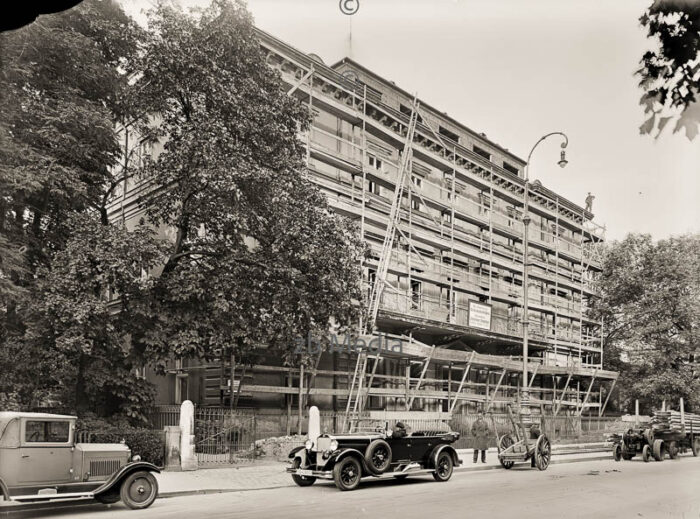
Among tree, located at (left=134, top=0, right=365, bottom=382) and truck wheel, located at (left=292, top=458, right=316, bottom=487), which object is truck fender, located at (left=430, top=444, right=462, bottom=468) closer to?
truck wheel, located at (left=292, top=458, right=316, bottom=487)

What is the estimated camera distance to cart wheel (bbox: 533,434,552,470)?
18.9 m

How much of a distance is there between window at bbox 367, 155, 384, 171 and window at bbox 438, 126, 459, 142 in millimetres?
6264

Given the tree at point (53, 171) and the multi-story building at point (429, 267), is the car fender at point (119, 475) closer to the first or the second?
the tree at point (53, 171)

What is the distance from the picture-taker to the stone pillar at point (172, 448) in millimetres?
17156

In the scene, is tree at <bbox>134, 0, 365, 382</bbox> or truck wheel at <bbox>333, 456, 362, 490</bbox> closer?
truck wheel at <bbox>333, 456, 362, 490</bbox>

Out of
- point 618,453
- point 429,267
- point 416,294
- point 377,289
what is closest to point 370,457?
point 377,289

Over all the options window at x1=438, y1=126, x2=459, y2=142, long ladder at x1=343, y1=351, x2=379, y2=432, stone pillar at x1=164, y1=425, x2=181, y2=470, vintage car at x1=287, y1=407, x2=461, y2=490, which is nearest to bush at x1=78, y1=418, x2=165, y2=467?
stone pillar at x1=164, y1=425, x2=181, y2=470

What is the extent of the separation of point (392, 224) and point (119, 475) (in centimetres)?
1974

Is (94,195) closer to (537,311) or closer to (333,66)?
(333,66)

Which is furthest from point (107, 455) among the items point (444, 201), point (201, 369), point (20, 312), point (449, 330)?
point (444, 201)

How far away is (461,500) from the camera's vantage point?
1223cm

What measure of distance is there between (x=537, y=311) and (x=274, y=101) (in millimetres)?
28409

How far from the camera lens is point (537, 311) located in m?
42.2

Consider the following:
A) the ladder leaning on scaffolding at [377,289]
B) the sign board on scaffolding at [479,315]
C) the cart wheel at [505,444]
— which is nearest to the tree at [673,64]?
the cart wheel at [505,444]
